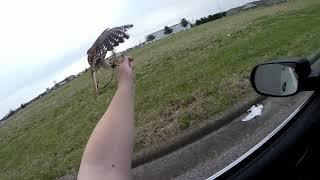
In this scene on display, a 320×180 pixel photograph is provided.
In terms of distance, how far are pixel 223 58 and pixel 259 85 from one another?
12.2 metres

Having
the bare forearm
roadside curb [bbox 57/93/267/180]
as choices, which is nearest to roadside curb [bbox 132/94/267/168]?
roadside curb [bbox 57/93/267/180]

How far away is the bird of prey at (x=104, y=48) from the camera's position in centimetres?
170

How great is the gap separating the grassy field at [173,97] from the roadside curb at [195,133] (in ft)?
0.87

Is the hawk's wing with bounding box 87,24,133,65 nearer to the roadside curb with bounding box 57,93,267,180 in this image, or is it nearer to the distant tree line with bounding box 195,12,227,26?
the roadside curb with bounding box 57,93,267,180

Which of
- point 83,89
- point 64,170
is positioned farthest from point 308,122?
point 83,89

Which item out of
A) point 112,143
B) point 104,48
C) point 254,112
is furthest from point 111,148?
point 254,112

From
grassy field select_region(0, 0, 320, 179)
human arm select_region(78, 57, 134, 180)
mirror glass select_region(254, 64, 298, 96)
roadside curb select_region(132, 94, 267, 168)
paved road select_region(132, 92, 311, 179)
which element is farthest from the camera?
grassy field select_region(0, 0, 320, 179)

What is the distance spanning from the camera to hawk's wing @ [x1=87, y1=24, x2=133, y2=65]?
171cm

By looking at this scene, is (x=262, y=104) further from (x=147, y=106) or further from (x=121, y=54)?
(x=121, y=54)

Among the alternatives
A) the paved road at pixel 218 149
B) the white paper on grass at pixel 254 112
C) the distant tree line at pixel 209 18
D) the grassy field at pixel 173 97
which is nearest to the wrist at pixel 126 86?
the paved road at pixel 218 149

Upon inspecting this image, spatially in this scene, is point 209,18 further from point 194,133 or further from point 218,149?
point 218,149

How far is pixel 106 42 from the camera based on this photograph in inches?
68.9

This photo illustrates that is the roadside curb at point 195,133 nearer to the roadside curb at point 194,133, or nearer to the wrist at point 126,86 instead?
the roadside curb at point 194,133

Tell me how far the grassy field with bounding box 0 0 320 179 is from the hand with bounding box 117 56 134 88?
22.1ft
